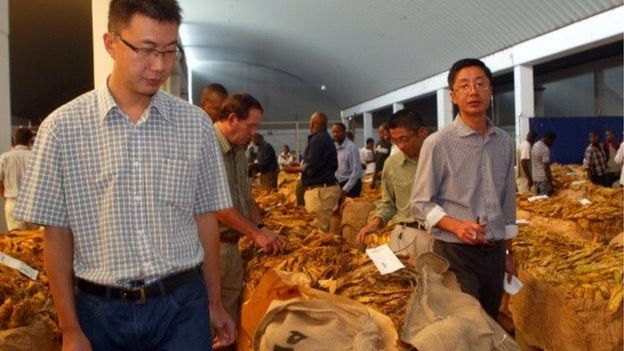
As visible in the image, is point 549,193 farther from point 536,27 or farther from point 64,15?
point 64,15

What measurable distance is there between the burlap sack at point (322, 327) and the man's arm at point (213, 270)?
0.28m

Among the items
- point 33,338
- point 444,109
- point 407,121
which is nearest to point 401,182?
point 407,121

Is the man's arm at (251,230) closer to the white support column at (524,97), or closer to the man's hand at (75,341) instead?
the man's hand at (75,341)

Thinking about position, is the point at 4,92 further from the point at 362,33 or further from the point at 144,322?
the point at 362,33

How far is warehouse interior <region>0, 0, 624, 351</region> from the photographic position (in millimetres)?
4762

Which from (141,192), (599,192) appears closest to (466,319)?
(141,192)

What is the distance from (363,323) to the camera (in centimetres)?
249

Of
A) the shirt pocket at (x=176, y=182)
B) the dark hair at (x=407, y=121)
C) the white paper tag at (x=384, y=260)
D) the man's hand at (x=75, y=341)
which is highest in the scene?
the dark hair at (x=407, y=121)

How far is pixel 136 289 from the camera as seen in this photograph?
6.53 ft

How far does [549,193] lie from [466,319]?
1017 centimetres

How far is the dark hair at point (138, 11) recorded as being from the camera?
1.96m

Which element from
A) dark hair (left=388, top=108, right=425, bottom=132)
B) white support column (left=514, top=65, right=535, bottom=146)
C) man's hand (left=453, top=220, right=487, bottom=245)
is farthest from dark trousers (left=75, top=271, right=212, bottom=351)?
white support column (left=514, top=65, right=535, bottom=146)

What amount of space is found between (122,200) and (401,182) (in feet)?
8.76

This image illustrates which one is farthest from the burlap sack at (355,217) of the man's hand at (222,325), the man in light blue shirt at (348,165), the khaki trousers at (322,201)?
the man's hand at (222,325)
